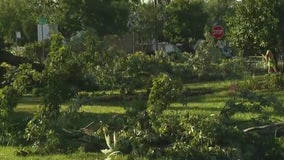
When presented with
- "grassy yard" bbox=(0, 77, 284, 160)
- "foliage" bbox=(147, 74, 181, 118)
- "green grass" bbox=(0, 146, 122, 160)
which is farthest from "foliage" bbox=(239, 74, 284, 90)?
"green grass" bbox=(0, 146, 122, 160)

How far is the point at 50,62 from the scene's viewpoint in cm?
1139

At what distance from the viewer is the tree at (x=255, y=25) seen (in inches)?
909

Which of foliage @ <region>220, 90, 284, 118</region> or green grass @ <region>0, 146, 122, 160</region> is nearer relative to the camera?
foliage @ <region>220, 90, 284, 118</region>

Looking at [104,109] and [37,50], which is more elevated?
[37,50]

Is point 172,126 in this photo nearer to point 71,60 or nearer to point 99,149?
point 99,149

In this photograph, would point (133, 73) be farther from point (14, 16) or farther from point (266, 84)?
point (14, 16)

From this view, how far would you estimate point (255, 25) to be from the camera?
23359 mm

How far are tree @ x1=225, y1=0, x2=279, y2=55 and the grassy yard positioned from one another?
7.44 ft

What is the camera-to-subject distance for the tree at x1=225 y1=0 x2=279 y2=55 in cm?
2308

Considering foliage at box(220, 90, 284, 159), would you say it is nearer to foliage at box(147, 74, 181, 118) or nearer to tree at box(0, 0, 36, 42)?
foliage at box(147, 74, 181, 118)

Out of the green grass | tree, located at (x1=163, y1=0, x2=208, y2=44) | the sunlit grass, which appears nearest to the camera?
the green grass

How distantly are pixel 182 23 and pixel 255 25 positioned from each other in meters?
32.0

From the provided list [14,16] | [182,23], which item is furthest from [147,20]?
[14,16]

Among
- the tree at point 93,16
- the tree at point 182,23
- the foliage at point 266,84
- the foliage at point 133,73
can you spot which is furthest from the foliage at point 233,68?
the tree at point 182,23
